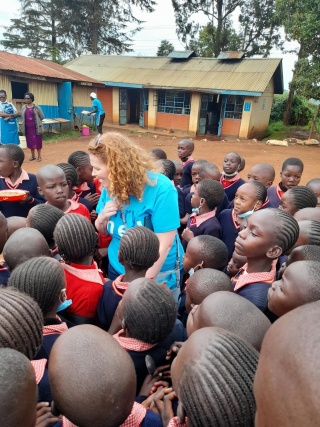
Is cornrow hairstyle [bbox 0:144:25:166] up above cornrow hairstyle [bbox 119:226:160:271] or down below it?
above

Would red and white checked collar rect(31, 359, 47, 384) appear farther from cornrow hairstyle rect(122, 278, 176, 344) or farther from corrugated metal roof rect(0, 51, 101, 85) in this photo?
corrugated metal roof rect(0, 51, 101, 85)

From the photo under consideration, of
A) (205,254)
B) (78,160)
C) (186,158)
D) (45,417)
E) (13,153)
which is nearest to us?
(45,417)

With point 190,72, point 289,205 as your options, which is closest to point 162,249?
point 289,205

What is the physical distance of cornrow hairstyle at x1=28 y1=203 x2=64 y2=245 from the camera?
2213mm

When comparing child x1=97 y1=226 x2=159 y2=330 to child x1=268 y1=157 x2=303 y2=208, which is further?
child x1=268 y1=157 x2=303 y2=208

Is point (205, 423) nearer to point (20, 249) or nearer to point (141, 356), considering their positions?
point (141, 356)

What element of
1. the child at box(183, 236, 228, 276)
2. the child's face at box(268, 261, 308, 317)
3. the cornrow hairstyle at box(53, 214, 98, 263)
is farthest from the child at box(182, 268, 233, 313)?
the cornrow hairstyle at box(53, 214, 98, 263)

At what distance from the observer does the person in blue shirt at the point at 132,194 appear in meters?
2.08

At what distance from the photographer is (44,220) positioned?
222cm

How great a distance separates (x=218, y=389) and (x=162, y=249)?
125 centimetres

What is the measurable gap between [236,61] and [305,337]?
66.5 feet

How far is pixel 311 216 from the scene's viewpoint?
247 centimetres

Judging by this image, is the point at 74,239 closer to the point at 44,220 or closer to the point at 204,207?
the point at 44,220

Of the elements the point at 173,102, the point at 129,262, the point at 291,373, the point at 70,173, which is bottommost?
the point at 129,262
